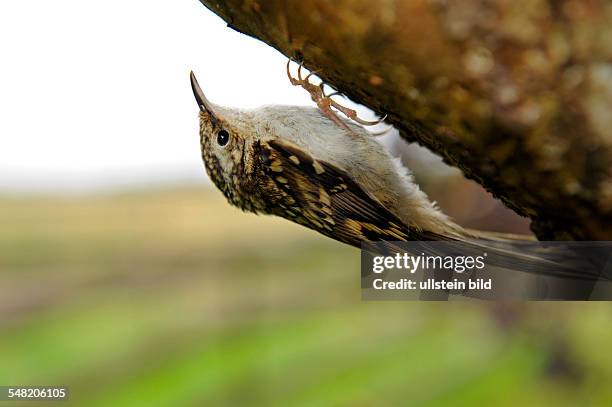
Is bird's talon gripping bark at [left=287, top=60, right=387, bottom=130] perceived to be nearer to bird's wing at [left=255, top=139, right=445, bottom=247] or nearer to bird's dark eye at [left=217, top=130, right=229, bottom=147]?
bird's wing at [left=255, top=139, right=445, bottom=247]

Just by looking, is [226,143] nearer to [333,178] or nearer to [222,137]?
[222,137]

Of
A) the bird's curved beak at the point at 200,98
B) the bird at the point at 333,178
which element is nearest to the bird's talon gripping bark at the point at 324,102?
the bird at the point at 333,178

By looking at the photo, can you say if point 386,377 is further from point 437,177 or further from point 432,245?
point 432,245

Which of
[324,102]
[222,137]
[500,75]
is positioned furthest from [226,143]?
[500,75]

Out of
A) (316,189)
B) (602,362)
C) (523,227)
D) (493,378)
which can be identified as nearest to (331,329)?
(493,378)

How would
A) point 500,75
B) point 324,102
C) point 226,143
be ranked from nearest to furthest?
point 500,75
point 324,102
point 226,143
